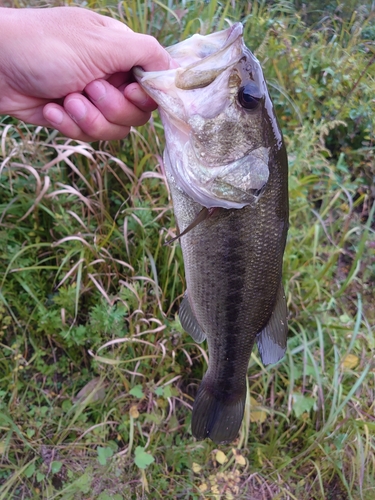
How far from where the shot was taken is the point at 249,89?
114 cm

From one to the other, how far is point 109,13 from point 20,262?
5.47 ft

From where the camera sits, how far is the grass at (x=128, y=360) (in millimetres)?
2012

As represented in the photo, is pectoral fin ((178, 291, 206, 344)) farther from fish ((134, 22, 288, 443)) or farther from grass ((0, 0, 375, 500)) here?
grass ((0, 0, 375, 500))

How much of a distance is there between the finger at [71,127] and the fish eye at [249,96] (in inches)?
22.7

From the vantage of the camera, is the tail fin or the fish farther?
the tail fin

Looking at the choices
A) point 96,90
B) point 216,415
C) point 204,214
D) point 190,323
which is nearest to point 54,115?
point 96,90

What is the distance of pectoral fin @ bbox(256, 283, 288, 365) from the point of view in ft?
4.82

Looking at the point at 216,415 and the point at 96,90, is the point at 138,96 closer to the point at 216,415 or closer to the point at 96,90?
the point at 96,90

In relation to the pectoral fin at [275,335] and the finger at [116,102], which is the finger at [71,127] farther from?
the pectoral fin at [275,335]

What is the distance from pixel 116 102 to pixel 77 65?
18cm

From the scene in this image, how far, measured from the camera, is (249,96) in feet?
3.76

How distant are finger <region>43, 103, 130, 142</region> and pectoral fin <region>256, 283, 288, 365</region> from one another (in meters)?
0.92

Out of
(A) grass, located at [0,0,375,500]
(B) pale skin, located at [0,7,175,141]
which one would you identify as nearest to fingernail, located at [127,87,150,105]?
(B) pale skin, located at [0,7,175,141]

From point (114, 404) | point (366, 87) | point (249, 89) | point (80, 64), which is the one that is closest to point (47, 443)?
point (114, 404)
